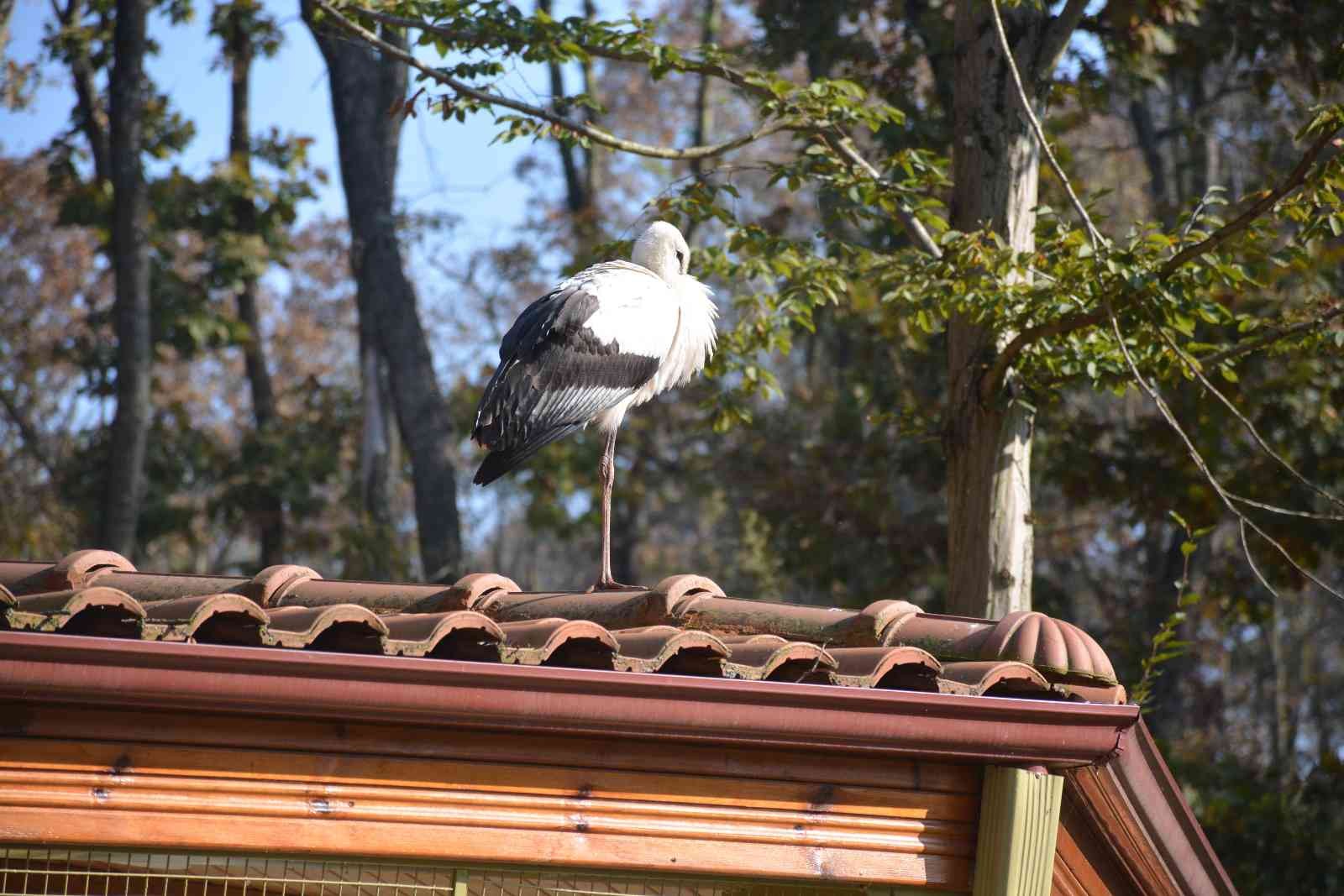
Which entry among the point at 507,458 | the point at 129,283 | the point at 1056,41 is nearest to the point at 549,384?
the point at 507,458

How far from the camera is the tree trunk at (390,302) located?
1509cm

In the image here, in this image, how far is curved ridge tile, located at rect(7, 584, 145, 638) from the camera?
311 cm

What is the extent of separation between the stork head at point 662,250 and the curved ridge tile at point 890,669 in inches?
143

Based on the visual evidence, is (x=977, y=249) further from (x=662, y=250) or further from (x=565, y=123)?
(x=565, y=123)

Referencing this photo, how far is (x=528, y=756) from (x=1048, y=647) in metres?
1.26

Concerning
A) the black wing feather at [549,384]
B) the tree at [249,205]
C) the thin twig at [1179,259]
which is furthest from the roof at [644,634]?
the tree at [249,205]

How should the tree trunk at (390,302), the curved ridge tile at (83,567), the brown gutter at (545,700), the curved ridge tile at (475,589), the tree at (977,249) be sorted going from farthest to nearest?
the tree trunk at (390,302), the tree at (977,249), the curved ridge tile at (475,589), the curved ridge tile at (83,567), the brown gutter at (545,700)

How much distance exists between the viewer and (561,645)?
10.3 ft

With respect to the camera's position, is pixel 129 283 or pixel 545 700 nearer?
pixel 545 700

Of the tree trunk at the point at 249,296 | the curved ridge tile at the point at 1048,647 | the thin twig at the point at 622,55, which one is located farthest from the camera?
the tree trunk at the point at 249,296

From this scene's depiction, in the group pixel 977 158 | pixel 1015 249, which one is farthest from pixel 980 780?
pixel 977 158

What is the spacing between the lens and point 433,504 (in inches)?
598

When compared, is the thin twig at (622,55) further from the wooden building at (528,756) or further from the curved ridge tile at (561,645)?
the curved ridge tile at (561,645)

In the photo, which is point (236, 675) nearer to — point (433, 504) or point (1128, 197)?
point (433, 504)
